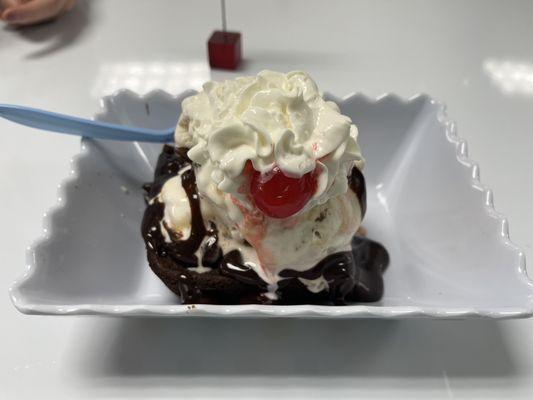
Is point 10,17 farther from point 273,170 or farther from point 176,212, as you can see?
point 273,170

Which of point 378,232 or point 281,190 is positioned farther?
point 378,232

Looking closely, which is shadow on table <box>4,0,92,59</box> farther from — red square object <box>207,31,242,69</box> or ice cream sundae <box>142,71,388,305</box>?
ice cream sundae <box>142,71,388,305</box>


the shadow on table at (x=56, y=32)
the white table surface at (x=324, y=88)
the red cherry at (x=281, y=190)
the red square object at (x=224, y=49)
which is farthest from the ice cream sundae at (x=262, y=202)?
the shadow on table at (x=56, y=32)

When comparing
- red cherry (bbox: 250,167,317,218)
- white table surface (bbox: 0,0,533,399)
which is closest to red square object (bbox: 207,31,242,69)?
white table surface (bbox: 0,0,533,399)

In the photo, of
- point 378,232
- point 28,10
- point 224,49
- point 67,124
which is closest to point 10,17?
point 28,10

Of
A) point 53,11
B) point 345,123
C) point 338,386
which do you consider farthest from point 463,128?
point 53,11

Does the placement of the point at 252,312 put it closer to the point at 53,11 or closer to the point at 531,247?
the point at 531,247
